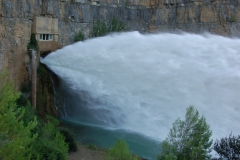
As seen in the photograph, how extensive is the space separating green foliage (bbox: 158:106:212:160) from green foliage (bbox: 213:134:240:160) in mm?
1176

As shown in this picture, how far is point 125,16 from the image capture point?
3012cm

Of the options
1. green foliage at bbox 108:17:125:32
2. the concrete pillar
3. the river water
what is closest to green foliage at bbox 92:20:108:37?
green foliage at bbox 108:17:125:32

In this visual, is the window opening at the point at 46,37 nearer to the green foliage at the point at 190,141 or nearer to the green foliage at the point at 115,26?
the green foliage at the point at 115,26

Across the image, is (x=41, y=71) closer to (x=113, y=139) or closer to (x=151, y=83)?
(x=113, y=139)

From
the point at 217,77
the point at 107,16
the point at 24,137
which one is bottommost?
the point at 24,137

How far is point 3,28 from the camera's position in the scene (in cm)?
1366

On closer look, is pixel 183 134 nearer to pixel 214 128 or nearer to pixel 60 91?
pixel 214 128

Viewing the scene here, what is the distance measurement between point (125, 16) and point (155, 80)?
52.3 feet

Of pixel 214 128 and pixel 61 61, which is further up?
pixel 61 61

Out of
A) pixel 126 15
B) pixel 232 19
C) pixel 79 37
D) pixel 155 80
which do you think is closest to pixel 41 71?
pixel 155 80

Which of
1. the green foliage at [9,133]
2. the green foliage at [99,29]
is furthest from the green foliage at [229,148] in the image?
the green foliage at [99,29]

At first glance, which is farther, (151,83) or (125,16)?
(125,16)

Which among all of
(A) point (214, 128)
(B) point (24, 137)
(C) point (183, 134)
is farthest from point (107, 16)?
(B) point (24, 137)

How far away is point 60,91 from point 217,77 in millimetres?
9692
